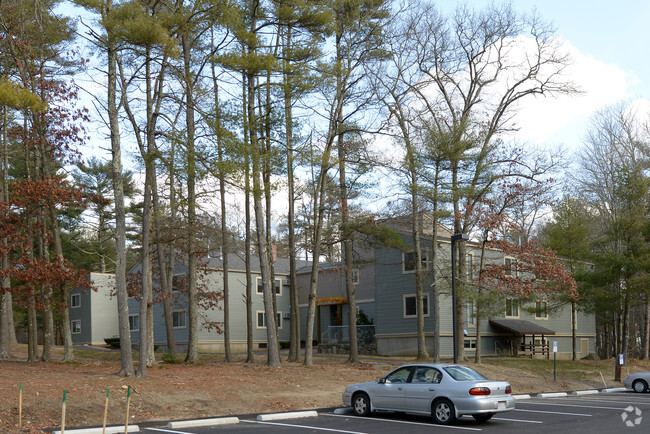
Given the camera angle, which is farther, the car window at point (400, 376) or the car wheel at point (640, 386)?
the car wheel at point (640, 386)

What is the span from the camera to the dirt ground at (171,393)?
14.1m

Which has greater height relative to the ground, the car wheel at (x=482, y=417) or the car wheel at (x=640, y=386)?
the car wheel at (x=482, y=417)

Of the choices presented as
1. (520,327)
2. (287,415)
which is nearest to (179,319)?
(520,327)

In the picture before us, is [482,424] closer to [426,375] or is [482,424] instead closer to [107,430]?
[426,375]

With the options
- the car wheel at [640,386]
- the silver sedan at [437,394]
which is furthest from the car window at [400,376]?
the car wheel at [640,386]

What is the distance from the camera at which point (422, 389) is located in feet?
50.4

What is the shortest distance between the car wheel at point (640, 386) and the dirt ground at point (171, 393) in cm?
282

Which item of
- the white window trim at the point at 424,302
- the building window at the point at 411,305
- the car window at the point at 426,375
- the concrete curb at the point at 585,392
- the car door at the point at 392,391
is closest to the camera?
the car window at the point at 426,375

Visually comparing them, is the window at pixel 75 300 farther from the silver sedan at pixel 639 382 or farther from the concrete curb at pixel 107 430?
the concrete curb at pixel 107 430

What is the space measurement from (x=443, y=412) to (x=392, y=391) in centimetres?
144

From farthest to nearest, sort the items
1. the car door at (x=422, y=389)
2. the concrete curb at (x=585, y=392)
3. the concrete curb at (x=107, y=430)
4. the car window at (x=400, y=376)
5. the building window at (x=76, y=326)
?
the building window at (x=76, y=326) → the concrete curb at (x=585, y=392) → the car window at (x=400, y=376) → the car door at (x=422, y=389) → the concrete curb at (x=107, y=430)

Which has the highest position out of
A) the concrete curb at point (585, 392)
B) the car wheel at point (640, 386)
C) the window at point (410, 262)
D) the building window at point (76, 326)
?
the window at point (410, 262)

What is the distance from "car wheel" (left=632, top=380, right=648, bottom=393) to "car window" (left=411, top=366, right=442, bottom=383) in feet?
46.8

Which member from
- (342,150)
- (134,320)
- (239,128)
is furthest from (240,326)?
(239,128)
